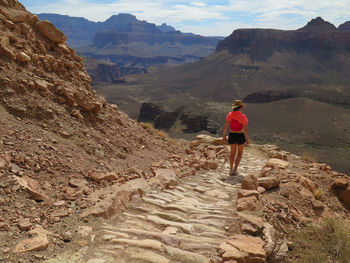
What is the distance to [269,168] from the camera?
7148mm

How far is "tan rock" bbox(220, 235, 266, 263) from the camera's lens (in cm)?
285

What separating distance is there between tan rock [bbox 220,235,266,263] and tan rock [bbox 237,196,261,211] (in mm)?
906

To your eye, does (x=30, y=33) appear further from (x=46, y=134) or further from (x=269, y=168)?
(x=269, y=168)

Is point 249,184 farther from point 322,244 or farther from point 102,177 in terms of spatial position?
point 102,177

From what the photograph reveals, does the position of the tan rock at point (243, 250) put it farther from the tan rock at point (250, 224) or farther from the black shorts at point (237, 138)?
the black shorts at point (237, 138)

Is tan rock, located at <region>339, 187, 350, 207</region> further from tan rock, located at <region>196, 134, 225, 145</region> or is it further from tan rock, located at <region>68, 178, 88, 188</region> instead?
tan rock, located at <region>196, 134, 225, 145</region>

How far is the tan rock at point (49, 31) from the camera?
708 centimetres

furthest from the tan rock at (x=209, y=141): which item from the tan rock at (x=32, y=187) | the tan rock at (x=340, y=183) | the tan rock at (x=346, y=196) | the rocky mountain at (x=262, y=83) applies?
the rocky mountain at (x=262, y=83)

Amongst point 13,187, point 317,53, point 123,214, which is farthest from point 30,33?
point 317,53

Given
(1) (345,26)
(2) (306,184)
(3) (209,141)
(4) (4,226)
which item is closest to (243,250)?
(4) (4,226)

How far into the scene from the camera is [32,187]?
3.68 meters

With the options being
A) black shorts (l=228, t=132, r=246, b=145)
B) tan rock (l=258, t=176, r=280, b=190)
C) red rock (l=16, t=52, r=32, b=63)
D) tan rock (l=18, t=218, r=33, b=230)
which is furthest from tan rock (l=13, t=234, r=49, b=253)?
black shorts (l=228, t=132, r=246, b=145)

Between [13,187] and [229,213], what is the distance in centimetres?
273

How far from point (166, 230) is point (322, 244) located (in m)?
2.08
